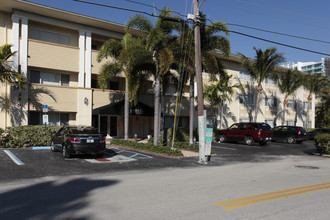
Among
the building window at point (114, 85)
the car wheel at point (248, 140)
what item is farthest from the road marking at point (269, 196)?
the building window at point (114, 85)

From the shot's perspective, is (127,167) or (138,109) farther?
(138,109)

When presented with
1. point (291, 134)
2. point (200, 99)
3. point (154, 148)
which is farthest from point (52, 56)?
point (291, 134)

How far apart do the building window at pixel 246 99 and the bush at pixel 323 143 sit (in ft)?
50.4

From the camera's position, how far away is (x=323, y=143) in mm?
17422

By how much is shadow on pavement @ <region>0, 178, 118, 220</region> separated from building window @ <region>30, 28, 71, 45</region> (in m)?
15.6

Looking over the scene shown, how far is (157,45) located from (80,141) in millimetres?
7318

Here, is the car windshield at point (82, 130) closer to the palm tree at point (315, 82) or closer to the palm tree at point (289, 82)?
the palm tree at point (289, 82)

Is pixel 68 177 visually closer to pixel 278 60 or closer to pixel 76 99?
pixel 76 99

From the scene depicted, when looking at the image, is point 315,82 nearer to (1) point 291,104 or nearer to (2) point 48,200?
(1) point 291,104

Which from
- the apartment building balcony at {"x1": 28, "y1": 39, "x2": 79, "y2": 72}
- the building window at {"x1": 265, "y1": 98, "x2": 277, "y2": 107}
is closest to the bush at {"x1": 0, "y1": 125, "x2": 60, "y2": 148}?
Result: the apartment building balcony at {"x1": 28, "y1": 39, "x2": 79, "y2": 72}

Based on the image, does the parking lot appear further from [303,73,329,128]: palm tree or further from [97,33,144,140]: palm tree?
[303,73,329,128]: palm tree

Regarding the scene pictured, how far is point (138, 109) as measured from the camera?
22.6 m

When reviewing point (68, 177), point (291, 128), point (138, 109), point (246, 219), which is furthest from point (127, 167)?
point (291, 128)

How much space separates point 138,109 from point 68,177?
1345 cm
